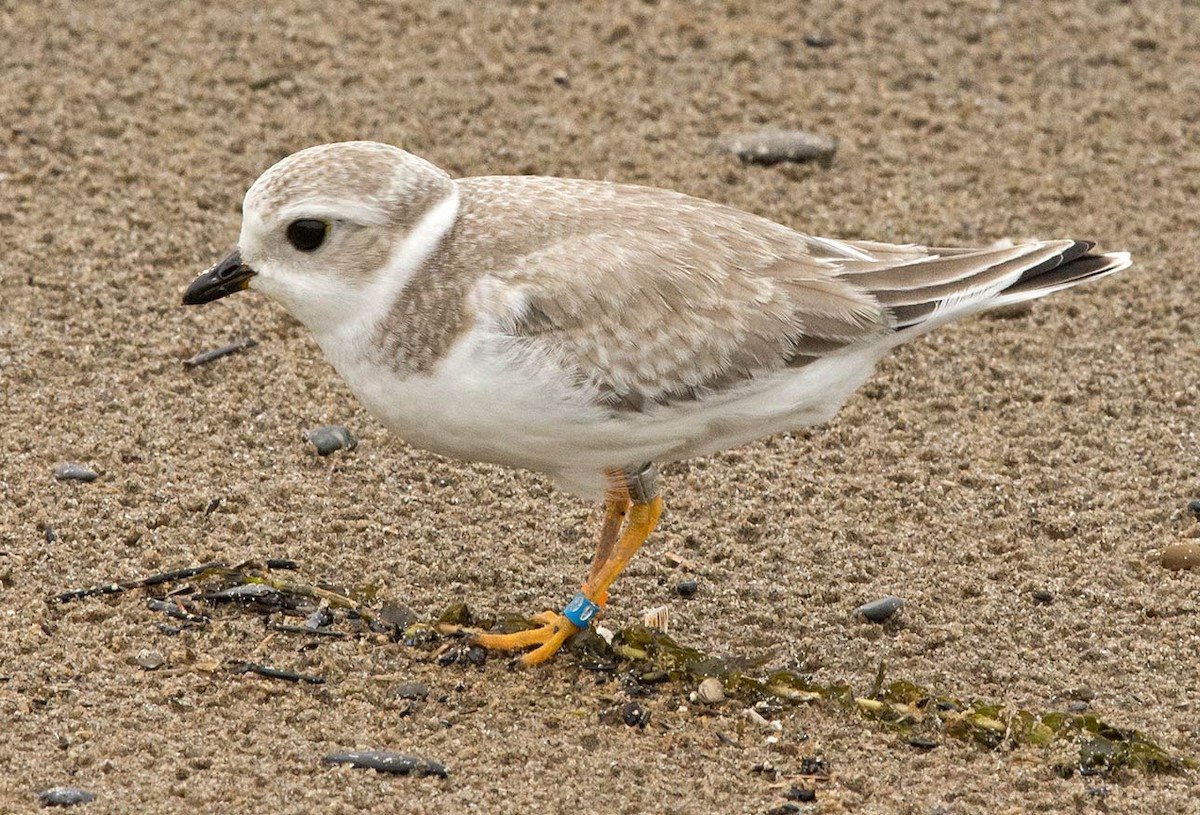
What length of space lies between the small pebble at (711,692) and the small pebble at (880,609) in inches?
26.8

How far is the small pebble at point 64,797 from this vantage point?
4277 millimetres

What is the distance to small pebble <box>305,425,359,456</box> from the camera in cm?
620

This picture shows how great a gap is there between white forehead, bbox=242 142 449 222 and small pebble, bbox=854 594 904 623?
6.63 feet

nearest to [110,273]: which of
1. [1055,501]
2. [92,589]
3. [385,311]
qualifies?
[92,589]

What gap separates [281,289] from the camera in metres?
4.97

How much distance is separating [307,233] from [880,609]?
7.42ft

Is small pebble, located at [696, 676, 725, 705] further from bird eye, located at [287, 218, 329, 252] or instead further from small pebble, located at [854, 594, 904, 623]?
bird eye, located at [287, 218, 329, 252]

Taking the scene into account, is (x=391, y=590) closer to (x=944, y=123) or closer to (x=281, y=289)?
(x=281, y=289)

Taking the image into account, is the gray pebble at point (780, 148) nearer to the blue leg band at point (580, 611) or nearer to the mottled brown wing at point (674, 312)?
the mottled brown wing at point (674, 312)

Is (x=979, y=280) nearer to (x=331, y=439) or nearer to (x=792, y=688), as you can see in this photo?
(x=792, y=688)

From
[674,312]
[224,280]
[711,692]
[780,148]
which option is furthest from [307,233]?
[780,148]

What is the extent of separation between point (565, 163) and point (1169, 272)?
290 centimetres

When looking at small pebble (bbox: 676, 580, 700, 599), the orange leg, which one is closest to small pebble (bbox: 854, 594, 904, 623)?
small pebble (bbox: 676, 580, 700, 599)

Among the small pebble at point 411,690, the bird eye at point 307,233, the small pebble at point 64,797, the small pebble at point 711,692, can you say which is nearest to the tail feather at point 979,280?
the small pebble at point 711,692
